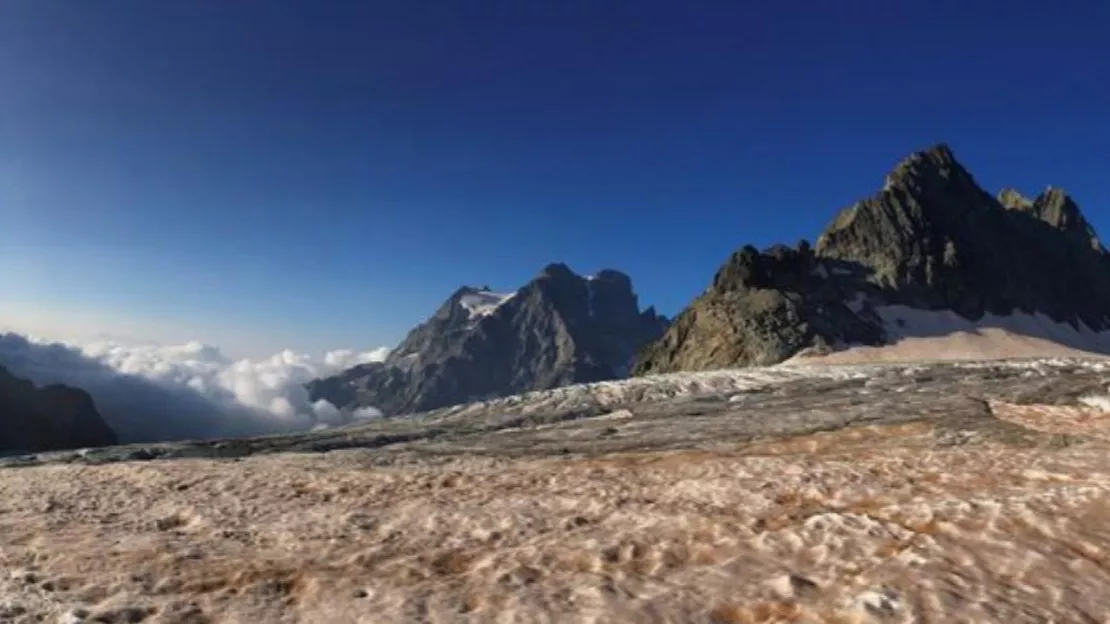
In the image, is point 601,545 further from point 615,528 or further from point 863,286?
point 863,286

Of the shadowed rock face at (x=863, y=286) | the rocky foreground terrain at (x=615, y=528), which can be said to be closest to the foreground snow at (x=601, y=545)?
the rocky foreground terrain at (x=615, y=528)

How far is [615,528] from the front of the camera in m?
18.1

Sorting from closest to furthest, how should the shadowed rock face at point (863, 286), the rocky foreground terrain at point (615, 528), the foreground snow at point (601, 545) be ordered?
the foreground snow at point (601, 545), the rocky foreground terrain at point (615, 528), the shadowed rock face at point (863, 286)

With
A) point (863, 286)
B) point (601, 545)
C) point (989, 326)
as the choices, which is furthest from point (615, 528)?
point (989, 326)

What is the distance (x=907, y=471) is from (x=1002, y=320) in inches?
6593

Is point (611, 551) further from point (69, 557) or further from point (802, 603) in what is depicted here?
point (69, 557)

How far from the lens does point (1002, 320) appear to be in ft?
543

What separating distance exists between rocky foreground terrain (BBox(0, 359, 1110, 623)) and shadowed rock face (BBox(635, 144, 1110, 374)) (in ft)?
306

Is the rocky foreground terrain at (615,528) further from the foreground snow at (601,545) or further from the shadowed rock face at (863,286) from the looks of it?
the shadowed rock face at (863,286)

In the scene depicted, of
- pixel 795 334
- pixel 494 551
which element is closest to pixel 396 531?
pixel 494 551

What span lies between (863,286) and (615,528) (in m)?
155

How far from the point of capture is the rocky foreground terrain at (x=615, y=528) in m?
13.5

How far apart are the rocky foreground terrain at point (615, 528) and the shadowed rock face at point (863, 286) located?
93420mm

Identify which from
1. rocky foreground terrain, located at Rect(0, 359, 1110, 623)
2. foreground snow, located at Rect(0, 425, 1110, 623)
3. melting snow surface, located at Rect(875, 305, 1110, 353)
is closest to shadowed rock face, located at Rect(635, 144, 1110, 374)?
melting snow surface, located at Rect(875, 305, 1110, 353)
